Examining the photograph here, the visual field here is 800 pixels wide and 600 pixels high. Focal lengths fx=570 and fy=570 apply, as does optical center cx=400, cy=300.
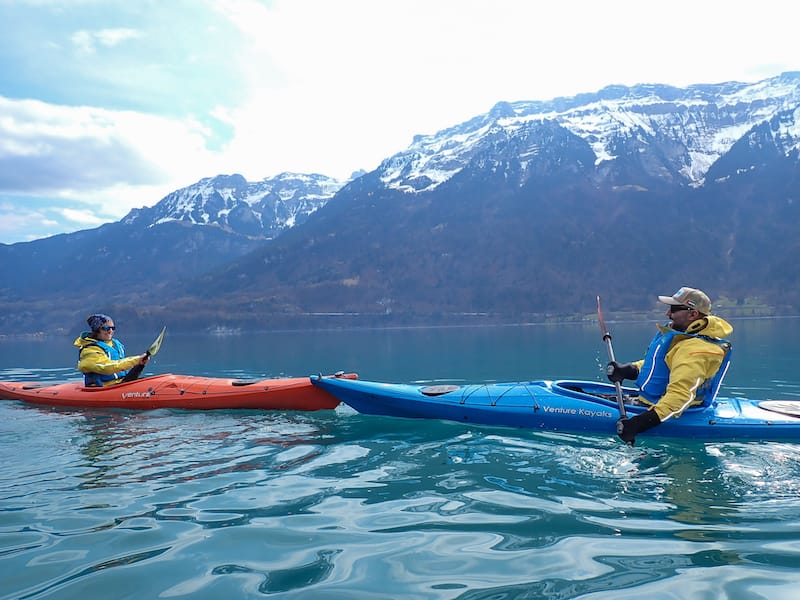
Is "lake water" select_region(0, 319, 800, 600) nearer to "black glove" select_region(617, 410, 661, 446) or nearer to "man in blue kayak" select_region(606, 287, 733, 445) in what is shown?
"black glove" select_region(617, 410, 661, 446)

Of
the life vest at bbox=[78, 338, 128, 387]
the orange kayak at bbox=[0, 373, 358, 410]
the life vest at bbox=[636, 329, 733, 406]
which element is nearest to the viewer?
the life vest at bbox=[636, 329, 733, 406]

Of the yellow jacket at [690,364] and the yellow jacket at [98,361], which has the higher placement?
the yellow jacket at [98,361]

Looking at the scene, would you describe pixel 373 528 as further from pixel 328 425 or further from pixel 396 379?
pixel 396 379

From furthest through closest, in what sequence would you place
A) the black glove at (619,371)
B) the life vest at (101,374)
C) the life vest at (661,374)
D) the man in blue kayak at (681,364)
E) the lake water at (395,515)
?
the life vest at (101,374) → the black glove at (619,371) → the life vest at (661,374) → the man in blue kayak at (681,364) → the lake water at (395,515)

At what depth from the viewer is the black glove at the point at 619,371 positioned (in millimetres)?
9203

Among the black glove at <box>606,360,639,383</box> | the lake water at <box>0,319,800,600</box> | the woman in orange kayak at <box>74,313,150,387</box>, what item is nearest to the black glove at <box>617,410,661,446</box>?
the lake water at <box>0,319,800,600</box>

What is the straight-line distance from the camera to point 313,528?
5594 mm

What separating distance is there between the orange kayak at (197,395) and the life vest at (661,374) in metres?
5.96

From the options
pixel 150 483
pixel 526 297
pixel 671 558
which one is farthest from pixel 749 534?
pixel 526 297

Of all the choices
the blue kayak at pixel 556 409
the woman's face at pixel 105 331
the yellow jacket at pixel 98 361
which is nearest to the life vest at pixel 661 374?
the blue kayak at pixel 556 409

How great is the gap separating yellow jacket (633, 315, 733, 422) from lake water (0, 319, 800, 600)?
2.68 ft

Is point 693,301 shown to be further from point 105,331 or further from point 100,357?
point 100,357

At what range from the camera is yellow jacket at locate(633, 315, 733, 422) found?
7.80 metres

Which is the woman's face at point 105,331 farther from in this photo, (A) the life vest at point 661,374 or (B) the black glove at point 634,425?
(A) the life vest at point 661,374
